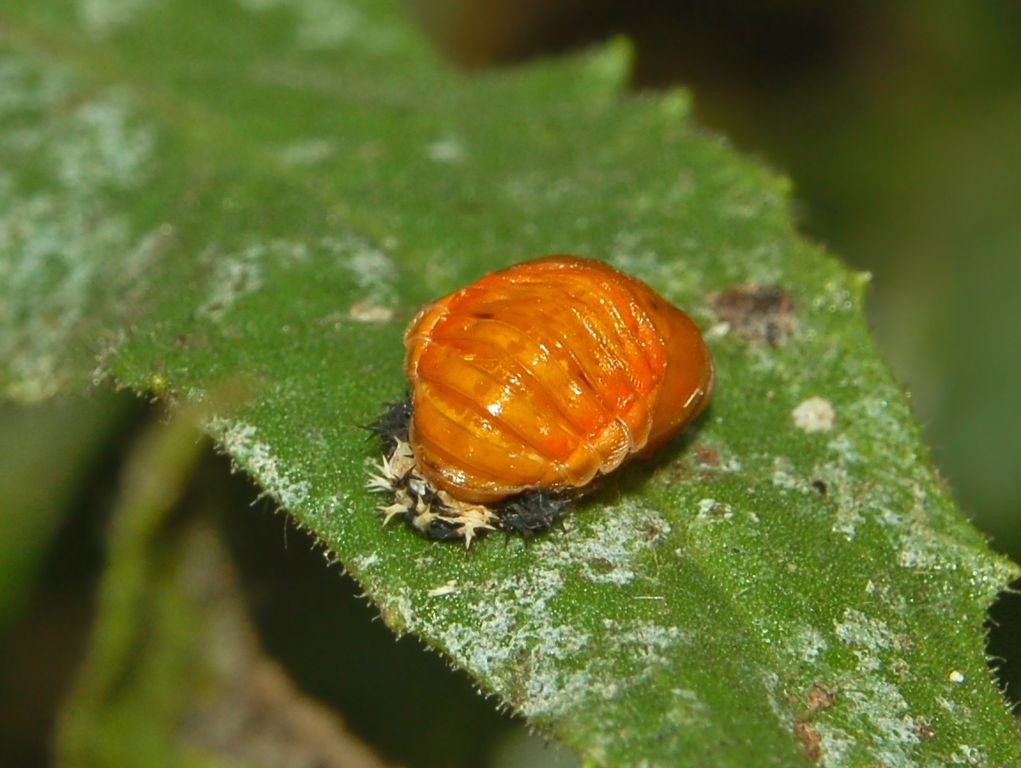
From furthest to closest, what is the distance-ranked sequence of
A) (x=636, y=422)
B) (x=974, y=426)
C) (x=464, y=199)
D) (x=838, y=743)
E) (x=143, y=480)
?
(x=974, y=426) → (x=143, y=480) → (x=464, y=199) → (x=636, y=422) → (x=838, y=743)

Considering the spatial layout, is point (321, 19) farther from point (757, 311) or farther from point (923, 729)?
point (923, 729)

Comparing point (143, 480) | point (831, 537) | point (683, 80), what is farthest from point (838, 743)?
point (683, 80)

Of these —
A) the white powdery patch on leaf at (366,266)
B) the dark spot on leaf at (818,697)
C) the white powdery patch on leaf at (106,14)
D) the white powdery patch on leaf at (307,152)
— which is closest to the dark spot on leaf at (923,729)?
the dark spot on leaf at (818,697)

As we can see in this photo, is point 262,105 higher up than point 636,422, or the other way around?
point 636,422

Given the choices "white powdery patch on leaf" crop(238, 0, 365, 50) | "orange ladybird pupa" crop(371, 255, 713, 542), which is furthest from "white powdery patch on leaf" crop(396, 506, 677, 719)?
"white powdery patch on leaf" crop(238, 0, 365, 50)

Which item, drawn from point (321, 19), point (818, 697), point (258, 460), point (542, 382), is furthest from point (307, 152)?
point (818, 697)

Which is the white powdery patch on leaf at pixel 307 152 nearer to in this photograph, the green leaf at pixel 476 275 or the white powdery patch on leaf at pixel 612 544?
the green leaf at pixel 476 275

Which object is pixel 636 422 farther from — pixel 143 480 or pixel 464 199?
pixel 143 480
